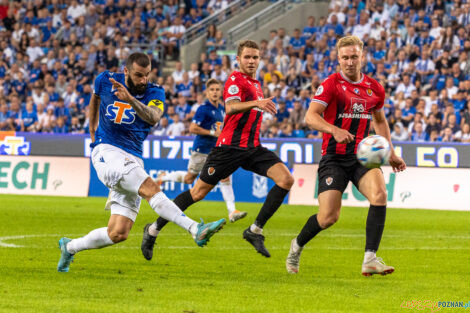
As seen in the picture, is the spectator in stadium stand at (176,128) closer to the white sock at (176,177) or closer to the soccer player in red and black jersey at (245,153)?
the white sock at (176,177)

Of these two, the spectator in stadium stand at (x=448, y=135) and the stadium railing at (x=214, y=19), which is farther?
the stadium railing at (x=214, y=19)

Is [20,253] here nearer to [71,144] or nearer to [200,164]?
[200,164]

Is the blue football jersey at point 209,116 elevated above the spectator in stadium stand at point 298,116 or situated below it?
above

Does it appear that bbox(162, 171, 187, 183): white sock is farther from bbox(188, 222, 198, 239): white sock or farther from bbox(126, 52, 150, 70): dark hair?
bbox(188, 222, 198, 239): white sock

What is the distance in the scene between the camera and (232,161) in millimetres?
9898

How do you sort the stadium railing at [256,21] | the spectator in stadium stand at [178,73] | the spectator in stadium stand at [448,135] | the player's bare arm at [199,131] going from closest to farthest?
the player's bare arm at [199,131] < the spectator in stadium stand at [448,135] < the spectator in stadium stand at [178,73] < the stadium railing at [256,21]

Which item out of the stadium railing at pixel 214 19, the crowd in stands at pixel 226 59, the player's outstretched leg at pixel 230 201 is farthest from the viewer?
the stadium railing at pixel 214 19

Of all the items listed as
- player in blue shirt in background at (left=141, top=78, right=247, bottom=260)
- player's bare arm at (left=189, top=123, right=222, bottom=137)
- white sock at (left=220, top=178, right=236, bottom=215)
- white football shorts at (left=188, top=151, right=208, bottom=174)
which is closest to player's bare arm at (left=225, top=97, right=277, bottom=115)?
player in blue shirt in background at (left=141, top=78, right=247, bottom=260)

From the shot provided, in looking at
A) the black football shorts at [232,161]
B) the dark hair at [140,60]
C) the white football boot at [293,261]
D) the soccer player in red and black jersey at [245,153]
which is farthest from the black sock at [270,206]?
the dark hair at [140,60]

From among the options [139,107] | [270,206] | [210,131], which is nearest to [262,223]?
[270,206]

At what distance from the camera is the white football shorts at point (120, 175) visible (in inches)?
305

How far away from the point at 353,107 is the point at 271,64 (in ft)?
54.3

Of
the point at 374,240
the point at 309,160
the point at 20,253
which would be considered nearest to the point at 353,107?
the point at 374,240

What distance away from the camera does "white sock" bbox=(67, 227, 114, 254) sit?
310 inches
